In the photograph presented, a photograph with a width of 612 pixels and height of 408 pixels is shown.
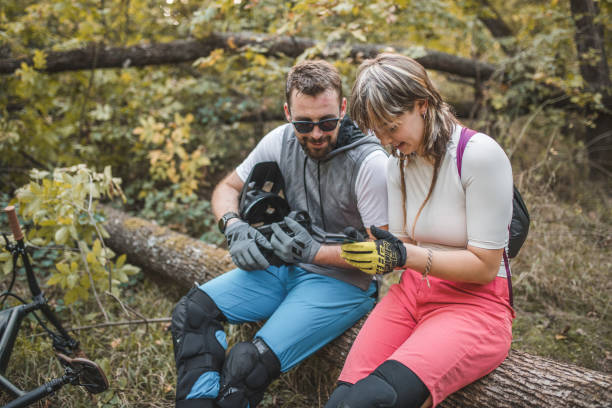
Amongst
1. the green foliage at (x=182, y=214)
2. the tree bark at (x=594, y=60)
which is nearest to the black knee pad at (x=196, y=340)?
the green foliage at (x=182, y=214)

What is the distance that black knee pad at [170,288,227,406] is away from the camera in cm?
163

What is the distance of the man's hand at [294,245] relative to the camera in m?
1.71

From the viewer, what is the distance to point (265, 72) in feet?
11.4

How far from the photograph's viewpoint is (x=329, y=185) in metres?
2.00

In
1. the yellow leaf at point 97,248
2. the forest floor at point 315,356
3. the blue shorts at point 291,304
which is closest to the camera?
the blue shorts at point 291,304

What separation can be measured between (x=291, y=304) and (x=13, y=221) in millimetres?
1408

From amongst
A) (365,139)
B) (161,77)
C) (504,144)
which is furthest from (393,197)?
(161,77)

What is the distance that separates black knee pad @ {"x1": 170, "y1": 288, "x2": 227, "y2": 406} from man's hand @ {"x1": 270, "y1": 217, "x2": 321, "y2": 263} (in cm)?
46

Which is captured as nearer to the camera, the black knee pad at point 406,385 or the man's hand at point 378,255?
the black knee pad at point 406,385

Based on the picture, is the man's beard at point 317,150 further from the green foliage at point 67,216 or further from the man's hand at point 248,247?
the green foliage at point 67,216

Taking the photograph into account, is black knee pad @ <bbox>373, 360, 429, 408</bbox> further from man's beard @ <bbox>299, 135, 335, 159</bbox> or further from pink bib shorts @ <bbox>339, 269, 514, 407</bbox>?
man's beard @ <bbox>299, 135, 335, 159</bbox>

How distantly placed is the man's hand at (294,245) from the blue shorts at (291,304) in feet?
0.76

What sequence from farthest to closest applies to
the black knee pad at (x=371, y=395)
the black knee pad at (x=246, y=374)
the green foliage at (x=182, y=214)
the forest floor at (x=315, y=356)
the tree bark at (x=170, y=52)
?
the tree bark at (x=170, y=52) → the green foliage at (x=182, y=214) → the forest floor at (x=315, y=356) → the black knee pad at (x=246, y=374) → the black knee pad at (x=371, y=395)

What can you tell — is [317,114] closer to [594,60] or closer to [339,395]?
[339,395]
